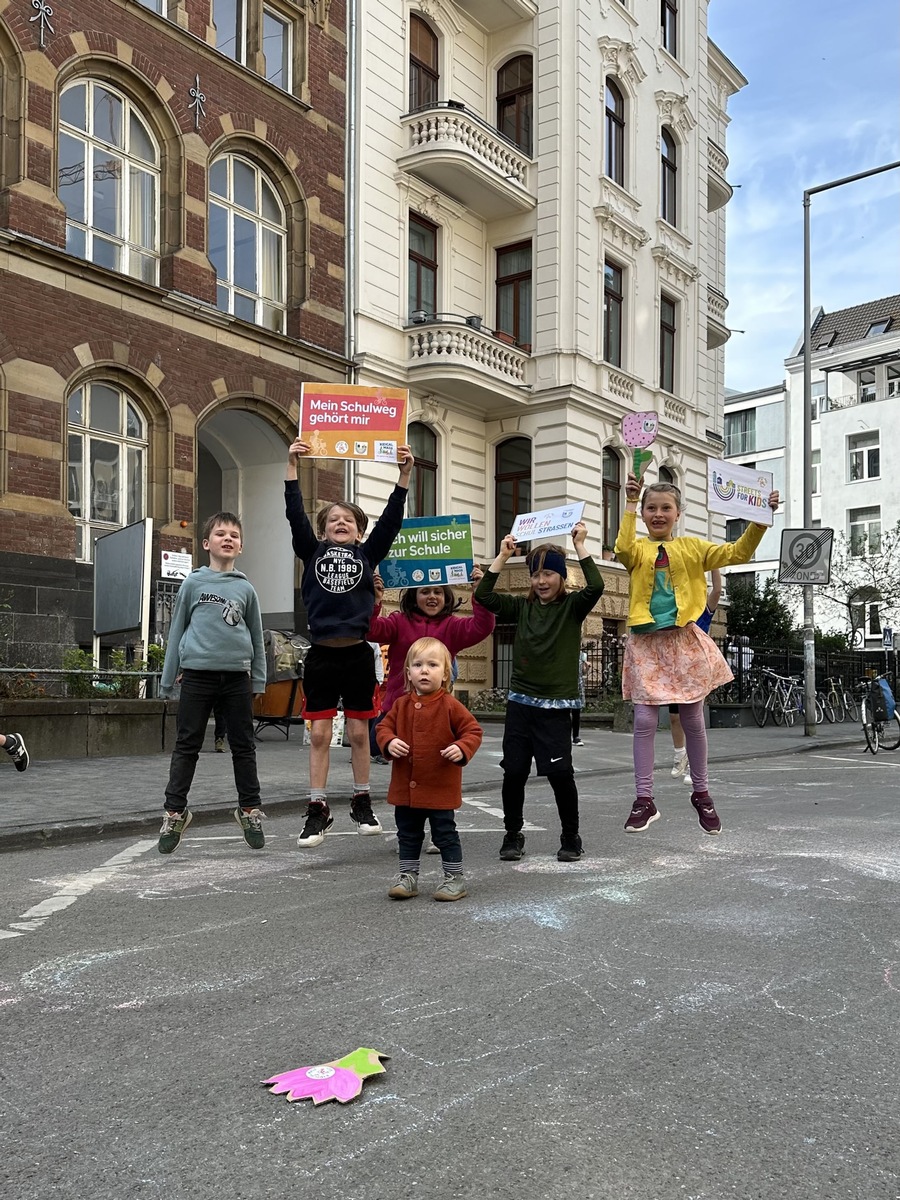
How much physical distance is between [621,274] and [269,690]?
16.2m

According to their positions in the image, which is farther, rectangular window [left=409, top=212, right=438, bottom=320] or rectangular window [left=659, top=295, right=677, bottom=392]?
rectangular window [left=659, top=295, right=677, bottom=392]

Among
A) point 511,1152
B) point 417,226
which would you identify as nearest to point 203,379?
point 417,226

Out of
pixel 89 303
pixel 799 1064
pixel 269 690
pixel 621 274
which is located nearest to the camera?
pixel 799 1064

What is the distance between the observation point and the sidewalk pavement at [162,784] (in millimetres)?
7320

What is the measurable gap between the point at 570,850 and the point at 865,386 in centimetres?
5881

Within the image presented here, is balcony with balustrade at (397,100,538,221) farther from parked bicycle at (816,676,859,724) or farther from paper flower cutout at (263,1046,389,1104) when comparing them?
paper flower cutout at (263,1046,389,1104)

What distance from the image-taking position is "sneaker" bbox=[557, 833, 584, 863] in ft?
19.9

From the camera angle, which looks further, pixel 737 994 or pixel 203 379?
pixel 203 379

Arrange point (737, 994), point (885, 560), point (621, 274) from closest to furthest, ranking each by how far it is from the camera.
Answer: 1. point (737, 994)
2. point (621, 274)
3. point (885, 560)

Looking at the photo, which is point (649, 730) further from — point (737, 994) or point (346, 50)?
point (346, 50)

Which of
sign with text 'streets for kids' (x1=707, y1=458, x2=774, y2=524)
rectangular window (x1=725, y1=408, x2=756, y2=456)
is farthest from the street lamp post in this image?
rectangular window (x1=725, y1=408, x2=756, y2=456)

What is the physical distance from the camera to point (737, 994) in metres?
3.56

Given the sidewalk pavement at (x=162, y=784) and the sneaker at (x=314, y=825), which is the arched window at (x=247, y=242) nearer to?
the sidewalk pavement at (x=162, y=784)

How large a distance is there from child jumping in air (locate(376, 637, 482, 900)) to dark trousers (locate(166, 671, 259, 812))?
1.55 m
